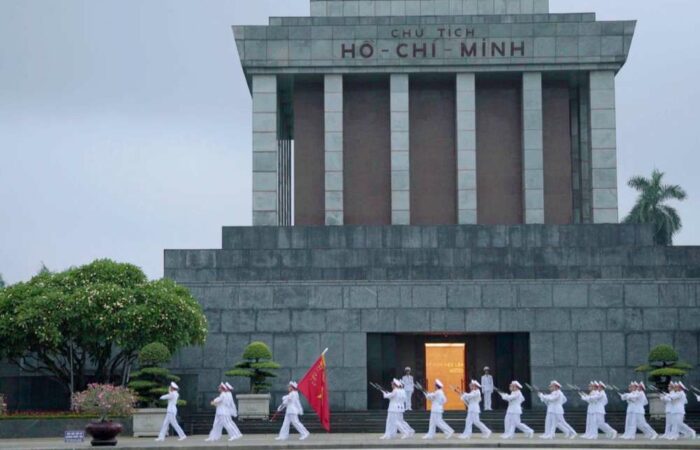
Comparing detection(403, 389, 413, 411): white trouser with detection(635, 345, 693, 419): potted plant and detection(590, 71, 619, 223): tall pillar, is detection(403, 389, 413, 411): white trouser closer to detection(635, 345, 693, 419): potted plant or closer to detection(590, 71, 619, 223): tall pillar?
detection(635, 345, 693, 419): potted plant

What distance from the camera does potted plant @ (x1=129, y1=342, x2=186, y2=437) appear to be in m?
34.2

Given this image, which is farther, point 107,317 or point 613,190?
point 613,190

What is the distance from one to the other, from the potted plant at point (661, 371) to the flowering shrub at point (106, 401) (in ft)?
50.5

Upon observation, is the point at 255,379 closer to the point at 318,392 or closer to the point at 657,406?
the point at 318,392

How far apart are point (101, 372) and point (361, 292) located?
8645 millimetres

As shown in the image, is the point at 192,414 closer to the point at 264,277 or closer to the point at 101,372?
the point at 101,372

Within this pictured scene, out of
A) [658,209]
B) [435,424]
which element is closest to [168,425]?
[435,424]

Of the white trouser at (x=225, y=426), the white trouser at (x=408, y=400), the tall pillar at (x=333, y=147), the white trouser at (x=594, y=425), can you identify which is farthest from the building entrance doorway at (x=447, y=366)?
the white trouser at (x=225, y=426)

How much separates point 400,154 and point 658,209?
47854mm

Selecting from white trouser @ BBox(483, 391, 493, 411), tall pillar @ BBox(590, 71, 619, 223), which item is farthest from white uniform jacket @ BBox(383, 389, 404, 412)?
tall pillar @ BBox(590, 71, 619, 223)

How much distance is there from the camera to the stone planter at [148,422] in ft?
112

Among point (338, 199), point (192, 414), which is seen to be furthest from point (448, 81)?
point (192, 414)

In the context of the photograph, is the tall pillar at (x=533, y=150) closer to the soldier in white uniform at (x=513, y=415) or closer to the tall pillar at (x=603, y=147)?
the tall pillar at (x=603, y=147)

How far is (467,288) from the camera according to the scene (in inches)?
1544
